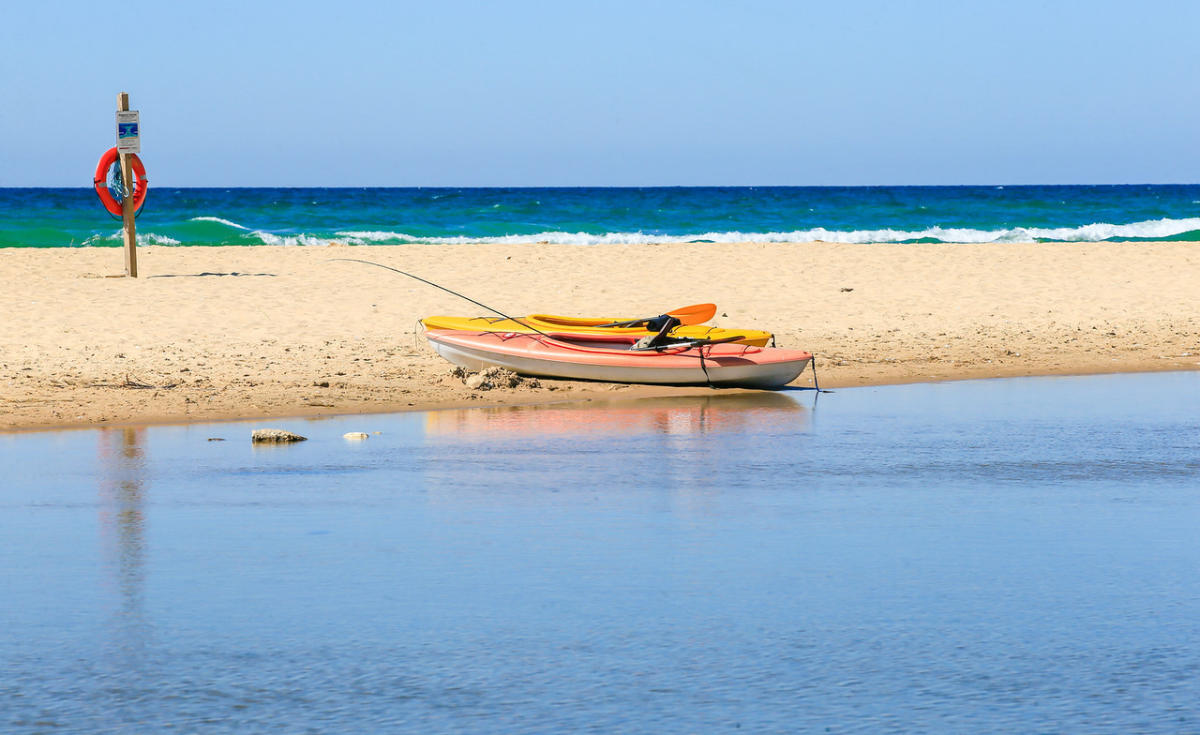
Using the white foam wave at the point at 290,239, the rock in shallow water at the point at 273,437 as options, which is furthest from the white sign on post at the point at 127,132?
the white foam wave at the point at 290,239

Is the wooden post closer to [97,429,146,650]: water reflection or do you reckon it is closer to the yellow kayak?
the yellow kayak

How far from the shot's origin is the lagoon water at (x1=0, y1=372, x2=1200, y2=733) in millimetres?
5605

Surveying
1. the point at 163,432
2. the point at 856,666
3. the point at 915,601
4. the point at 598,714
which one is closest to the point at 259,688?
the point at 598,714

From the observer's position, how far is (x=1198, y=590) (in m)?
7.21

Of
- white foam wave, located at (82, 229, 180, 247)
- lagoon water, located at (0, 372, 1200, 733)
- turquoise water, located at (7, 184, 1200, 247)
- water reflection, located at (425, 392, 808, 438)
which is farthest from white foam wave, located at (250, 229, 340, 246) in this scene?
lagoon water, located at (0, 372, 1200, 733)

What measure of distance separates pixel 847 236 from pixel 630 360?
2776 centimetres

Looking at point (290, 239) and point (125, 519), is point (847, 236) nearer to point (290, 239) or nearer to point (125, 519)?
point (290, 239)

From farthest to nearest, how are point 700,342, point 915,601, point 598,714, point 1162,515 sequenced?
point 700,342 < point 1162,515 < point 915,601 < point 598,714

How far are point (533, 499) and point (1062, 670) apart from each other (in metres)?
4.16

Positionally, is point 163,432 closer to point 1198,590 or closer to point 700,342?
point 700,342

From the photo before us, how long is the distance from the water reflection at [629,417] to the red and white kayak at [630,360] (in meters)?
0.24

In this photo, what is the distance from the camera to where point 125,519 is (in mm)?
8750

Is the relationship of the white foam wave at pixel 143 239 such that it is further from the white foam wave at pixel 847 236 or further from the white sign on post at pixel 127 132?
the white sign on post at pixel 127 132

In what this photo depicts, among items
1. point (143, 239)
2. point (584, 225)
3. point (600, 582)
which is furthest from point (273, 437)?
point (584, 225)
